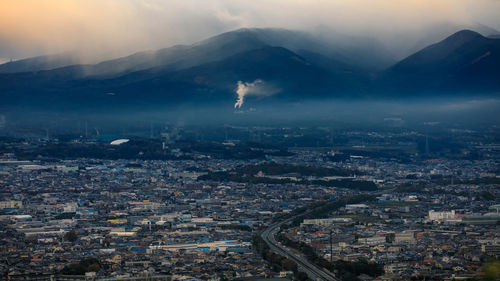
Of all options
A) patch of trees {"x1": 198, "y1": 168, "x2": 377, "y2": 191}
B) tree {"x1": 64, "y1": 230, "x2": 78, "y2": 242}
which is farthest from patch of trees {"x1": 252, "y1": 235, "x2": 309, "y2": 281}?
patch of trees {"x1": 198, "y1": 168, "x2": 377, "y2": 191}

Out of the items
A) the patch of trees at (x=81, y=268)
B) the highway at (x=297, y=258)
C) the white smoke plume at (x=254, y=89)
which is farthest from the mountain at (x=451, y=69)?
the patch of trees at (x=81, y=268)

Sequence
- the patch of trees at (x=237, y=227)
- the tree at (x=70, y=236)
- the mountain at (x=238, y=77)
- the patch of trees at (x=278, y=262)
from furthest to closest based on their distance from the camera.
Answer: the mountain at (x=238, y=77) → the patch of trees at (x=237, y=227) → the tree at (x=70, y=236) → the patch of trees at (x=278, y=262)

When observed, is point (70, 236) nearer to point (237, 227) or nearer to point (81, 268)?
point (237, 227)

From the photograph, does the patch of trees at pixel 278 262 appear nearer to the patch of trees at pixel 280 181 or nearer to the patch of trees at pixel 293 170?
the patch of trees at pixel 280 181

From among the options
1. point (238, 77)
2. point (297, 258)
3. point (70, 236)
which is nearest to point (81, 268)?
point (297, 258)

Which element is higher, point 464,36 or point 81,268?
point 464,36

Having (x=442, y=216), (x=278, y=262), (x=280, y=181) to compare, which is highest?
(x=278, y=262)
